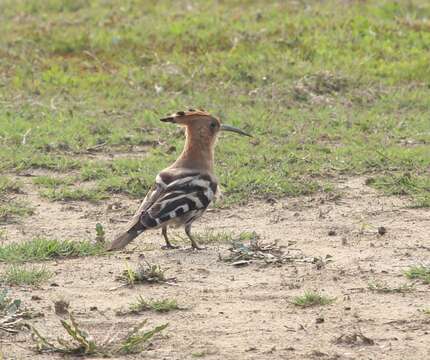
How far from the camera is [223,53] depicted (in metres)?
12.7

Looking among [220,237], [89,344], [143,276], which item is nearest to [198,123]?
[220,237]

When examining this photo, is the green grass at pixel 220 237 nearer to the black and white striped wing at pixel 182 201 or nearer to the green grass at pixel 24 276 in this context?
the black and white striped wing at pixel 182 201

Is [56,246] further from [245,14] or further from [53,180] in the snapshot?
[245,14]

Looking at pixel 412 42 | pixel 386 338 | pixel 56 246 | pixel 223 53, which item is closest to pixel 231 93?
pixel 223 53

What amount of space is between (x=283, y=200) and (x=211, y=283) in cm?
202

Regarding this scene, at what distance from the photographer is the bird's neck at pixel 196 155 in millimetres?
7910

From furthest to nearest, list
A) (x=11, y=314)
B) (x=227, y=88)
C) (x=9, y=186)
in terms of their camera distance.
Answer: (x=227, y=88), (x=9, y=186), (x=11, y=314)

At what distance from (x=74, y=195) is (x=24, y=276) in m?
2.10

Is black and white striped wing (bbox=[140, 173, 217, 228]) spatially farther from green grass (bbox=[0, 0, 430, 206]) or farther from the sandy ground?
green grass (bbox=[0, 0, 430, 206])

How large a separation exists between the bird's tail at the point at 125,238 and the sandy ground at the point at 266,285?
0.32 feet

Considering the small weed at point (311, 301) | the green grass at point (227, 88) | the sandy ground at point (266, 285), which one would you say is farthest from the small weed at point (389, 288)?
the green grass at point (227, 88)

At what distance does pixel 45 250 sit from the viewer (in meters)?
7.24

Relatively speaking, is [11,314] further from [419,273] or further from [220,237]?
[419,273]

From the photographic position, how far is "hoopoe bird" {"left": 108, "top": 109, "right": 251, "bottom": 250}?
7.20 meters
